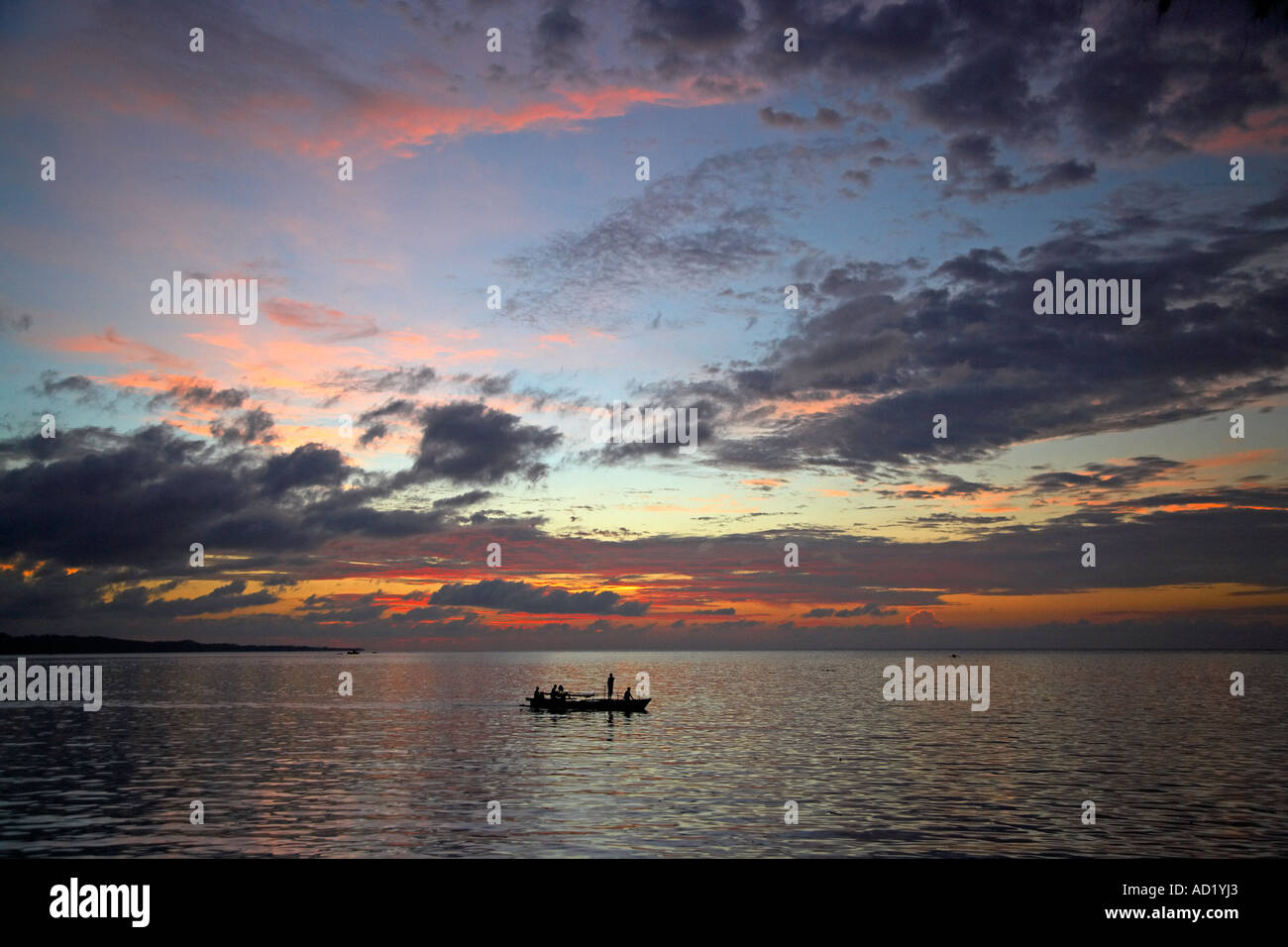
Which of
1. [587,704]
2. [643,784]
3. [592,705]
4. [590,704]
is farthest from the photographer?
[587,704]

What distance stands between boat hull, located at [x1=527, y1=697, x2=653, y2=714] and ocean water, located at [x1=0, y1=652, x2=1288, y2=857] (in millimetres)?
1685

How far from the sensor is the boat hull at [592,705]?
103 m

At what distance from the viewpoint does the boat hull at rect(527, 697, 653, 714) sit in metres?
103

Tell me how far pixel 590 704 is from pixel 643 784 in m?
54.9

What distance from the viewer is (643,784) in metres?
51.8

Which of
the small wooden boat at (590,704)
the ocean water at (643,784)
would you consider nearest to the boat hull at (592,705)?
the small wooden boat at (590,704)

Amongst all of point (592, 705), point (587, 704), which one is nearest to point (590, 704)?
point (592, 705)

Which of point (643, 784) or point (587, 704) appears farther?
point (587, 704)

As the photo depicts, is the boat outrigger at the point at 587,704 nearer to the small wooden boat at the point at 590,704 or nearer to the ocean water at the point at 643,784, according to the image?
the small wooden boat at the point at 590,704

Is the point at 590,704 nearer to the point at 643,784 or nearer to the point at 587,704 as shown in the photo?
the point at 587,704

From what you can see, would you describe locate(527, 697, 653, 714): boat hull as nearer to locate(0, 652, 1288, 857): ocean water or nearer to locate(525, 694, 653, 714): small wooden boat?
locate(525, 694, 653, 714): small wooden boat
